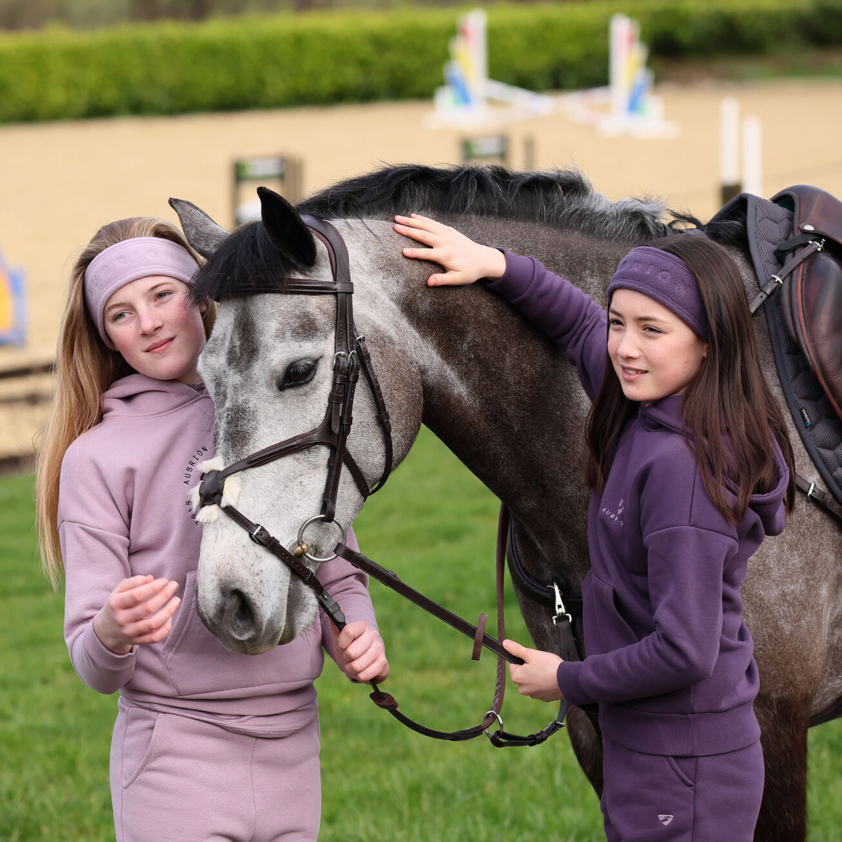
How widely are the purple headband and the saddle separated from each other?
121cm

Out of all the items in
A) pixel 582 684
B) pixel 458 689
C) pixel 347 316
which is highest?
pixel 347 316

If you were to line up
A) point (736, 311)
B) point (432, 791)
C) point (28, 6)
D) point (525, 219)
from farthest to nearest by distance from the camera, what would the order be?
1. point (28, 6)
2. point (432, 791)
3. point (525, 219)
4. point (736, 311)

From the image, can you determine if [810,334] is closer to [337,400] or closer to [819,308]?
[819,308]

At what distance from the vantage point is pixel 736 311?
5.60ft

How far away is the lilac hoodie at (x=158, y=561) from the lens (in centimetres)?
186

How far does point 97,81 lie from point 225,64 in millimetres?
3107

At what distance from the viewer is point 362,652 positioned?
1911mm

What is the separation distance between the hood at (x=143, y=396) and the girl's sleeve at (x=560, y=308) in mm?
673

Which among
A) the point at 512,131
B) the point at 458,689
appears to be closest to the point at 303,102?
the point at 512,131

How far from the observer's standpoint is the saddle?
6.92 feet

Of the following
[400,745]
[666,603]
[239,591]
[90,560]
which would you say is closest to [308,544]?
[239,591]

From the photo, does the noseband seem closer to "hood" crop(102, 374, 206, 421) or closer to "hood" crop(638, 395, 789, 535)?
"hood" crop(102, 374, 206, 421)

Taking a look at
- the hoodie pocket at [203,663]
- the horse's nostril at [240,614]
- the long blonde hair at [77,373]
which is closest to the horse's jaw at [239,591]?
the horse's nostril at [240,614]

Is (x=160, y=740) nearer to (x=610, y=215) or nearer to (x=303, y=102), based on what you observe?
A: (x=610, y=215)
